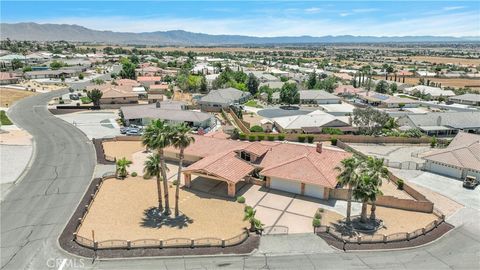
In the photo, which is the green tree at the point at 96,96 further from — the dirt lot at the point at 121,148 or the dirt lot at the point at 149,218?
the dirt lot at the point at 149,218

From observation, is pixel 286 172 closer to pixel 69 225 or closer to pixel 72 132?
pixel 69 225

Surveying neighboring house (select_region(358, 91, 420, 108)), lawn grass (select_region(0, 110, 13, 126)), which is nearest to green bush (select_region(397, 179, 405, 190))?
neighboring house (select_region(358, 91, 420, 108))

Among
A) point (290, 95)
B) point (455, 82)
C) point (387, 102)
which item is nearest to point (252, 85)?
point (290, 95)

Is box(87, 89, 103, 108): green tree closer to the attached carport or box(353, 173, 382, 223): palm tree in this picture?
the attached carport

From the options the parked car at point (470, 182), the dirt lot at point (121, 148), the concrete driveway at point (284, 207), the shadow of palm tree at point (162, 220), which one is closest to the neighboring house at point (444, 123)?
the parked car at point (470, 182)

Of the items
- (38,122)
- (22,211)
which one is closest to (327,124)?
(22,211)

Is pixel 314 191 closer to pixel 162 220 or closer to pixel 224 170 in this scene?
pixel 224 170

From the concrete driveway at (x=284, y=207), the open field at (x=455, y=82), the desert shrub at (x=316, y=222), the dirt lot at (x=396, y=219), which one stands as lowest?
the dirt lot at (x=396, y=219)
